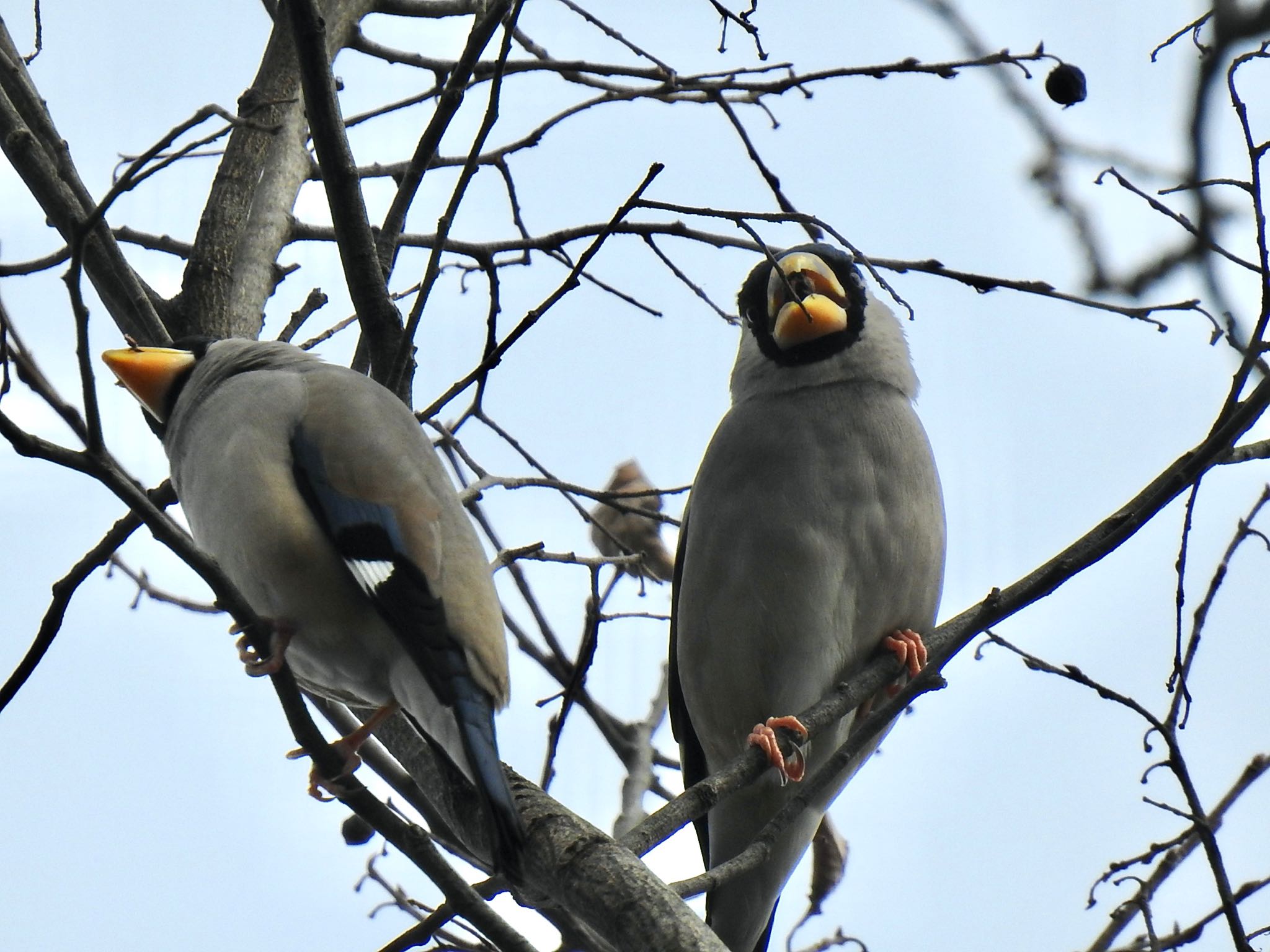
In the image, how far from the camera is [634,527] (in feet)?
19.7

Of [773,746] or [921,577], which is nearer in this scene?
[773,746]

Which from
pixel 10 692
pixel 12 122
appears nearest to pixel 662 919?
pixel 10 692

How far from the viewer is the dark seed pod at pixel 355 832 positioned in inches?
173

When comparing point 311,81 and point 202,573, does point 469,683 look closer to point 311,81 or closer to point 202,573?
point 202,573

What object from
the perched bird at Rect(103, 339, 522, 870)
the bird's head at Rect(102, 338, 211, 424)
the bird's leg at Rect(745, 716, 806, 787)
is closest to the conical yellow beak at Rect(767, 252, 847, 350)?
the bird's leg at Rect(745, 716, 806, 787)

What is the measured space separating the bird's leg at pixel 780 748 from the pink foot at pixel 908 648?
15.0 inches

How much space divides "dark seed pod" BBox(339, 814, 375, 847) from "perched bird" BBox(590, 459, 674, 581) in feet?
5.40

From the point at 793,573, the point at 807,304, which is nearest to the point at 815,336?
the point at 807,304

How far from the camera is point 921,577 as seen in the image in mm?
4395

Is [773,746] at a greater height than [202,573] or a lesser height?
greater

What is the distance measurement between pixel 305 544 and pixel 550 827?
3.34ft

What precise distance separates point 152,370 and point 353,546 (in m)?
1.23

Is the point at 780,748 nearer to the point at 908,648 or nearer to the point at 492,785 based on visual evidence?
the point at 908,648

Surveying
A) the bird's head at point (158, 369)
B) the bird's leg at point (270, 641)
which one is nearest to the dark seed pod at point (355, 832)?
the bird's leg at point (270, 641)
